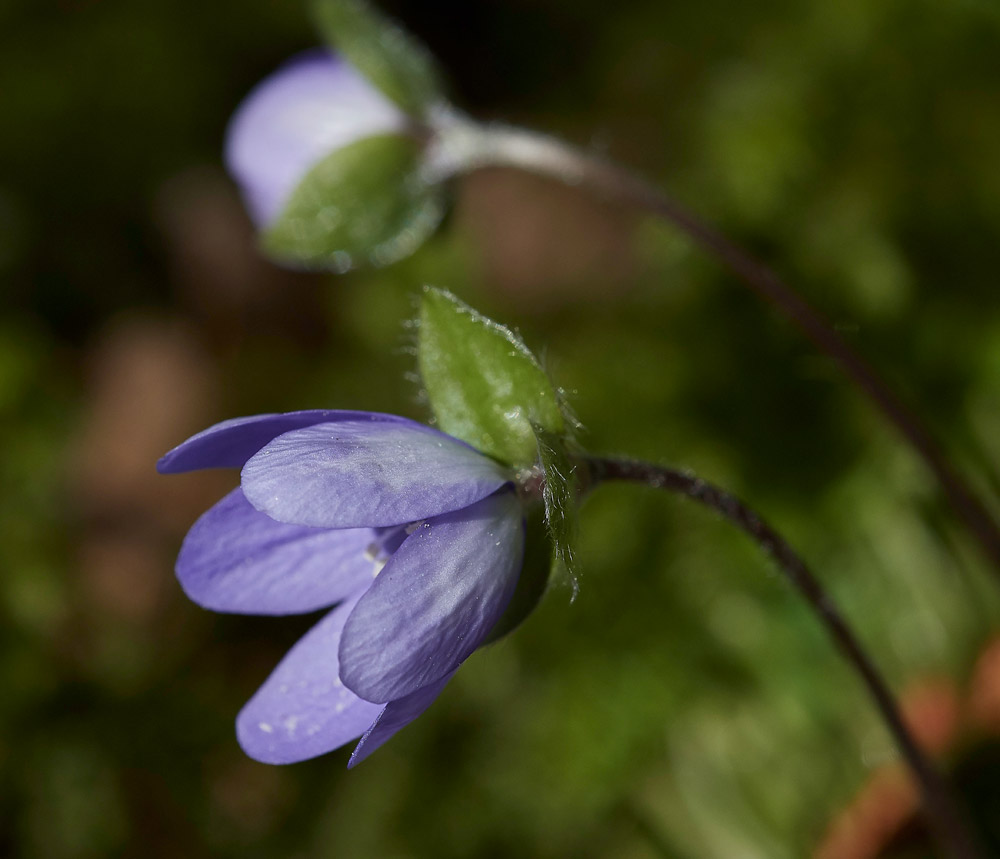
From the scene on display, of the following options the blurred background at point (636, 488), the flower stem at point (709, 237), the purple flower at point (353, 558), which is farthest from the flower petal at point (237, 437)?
the flower stem at point (709, 237)

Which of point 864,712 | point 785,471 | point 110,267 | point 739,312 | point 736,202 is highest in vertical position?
point 110,267

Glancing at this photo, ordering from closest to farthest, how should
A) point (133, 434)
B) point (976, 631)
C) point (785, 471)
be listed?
point (976, 631) → point (785, 471) → point (133, 434)

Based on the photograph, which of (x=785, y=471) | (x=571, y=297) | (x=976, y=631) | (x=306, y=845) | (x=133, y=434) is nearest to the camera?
(x=976, y=631)

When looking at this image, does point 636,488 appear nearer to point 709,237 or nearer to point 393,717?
point 709,237

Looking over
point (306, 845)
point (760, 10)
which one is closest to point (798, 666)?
point (306, 845)

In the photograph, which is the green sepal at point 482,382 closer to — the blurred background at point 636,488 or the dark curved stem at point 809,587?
the dark curved stem at point 809,587

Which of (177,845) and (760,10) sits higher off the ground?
(760,10)

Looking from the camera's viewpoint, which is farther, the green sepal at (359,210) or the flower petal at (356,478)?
the green sepal at (359,210)

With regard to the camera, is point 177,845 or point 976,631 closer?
point 976,631

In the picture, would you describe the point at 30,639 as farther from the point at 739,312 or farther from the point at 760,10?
the point at 760,10
